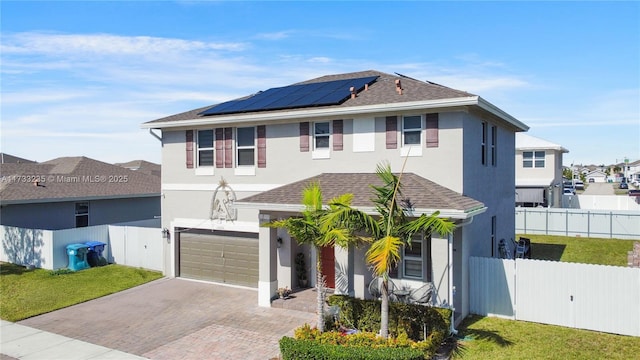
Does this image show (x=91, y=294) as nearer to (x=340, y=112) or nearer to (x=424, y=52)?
(x=340, y=112)

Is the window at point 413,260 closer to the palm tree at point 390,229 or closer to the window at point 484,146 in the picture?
the palm tree at point 390,229

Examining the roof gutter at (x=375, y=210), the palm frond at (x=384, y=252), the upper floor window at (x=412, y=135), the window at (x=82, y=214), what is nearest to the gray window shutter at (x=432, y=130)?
the upper floor window at (x=412, y=135)

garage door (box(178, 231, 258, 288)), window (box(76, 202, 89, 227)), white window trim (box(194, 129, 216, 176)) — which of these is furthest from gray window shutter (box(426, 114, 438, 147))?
window (box(76, 202, 89, 227))

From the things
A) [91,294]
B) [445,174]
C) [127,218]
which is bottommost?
[91,294]

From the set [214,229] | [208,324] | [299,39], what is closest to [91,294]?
[214,229]

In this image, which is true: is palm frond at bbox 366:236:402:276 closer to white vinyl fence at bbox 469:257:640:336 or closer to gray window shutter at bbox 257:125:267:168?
white vinyl fence at bbox 469:257:640:336

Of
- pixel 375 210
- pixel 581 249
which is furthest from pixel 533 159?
pixel 375 210
